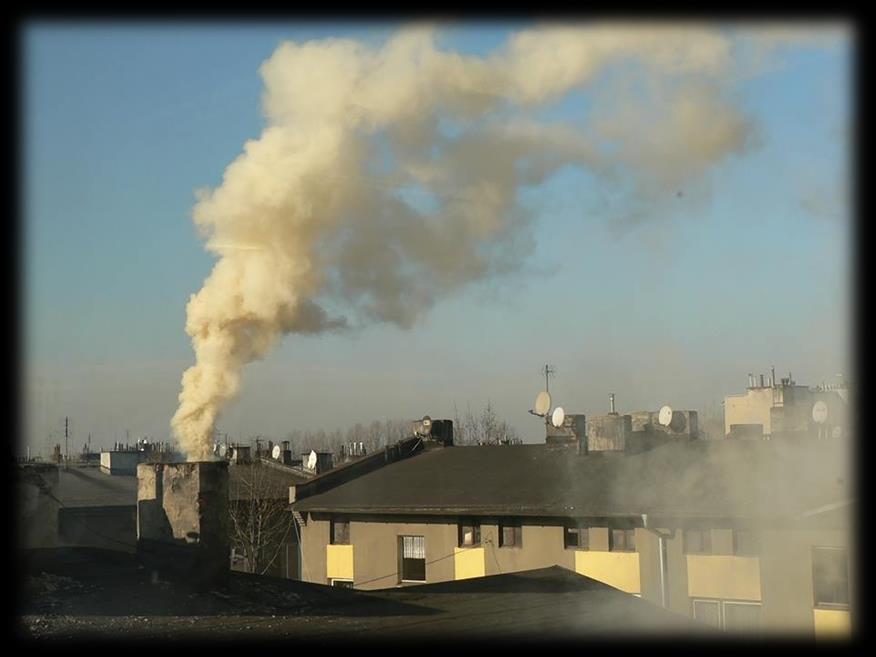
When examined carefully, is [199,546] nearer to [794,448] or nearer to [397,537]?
[794,448]

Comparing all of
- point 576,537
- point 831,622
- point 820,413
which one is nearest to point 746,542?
point 831,622

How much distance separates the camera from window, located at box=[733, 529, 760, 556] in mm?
24594

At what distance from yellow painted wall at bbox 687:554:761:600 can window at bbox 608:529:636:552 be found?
5.51ft

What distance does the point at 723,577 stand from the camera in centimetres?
2520

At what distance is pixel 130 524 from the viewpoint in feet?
116

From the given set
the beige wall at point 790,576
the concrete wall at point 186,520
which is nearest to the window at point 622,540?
the beige wall at point 790,576

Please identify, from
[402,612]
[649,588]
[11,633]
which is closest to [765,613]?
[649,588]

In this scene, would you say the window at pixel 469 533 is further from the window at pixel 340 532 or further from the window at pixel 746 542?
the window at pixel 746 542

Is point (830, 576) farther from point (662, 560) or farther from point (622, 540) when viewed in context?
point (622, 540)

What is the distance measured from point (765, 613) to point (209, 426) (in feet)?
42.7

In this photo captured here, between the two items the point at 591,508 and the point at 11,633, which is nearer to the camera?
the point at 11,633

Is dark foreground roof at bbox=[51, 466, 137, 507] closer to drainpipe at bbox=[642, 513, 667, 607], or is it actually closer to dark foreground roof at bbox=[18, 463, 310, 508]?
dark foreground roof at bbox=[18, 463, 310, 508]

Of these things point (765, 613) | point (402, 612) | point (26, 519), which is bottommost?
point (765, 613)

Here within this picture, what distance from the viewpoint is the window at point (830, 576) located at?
75.4ft
